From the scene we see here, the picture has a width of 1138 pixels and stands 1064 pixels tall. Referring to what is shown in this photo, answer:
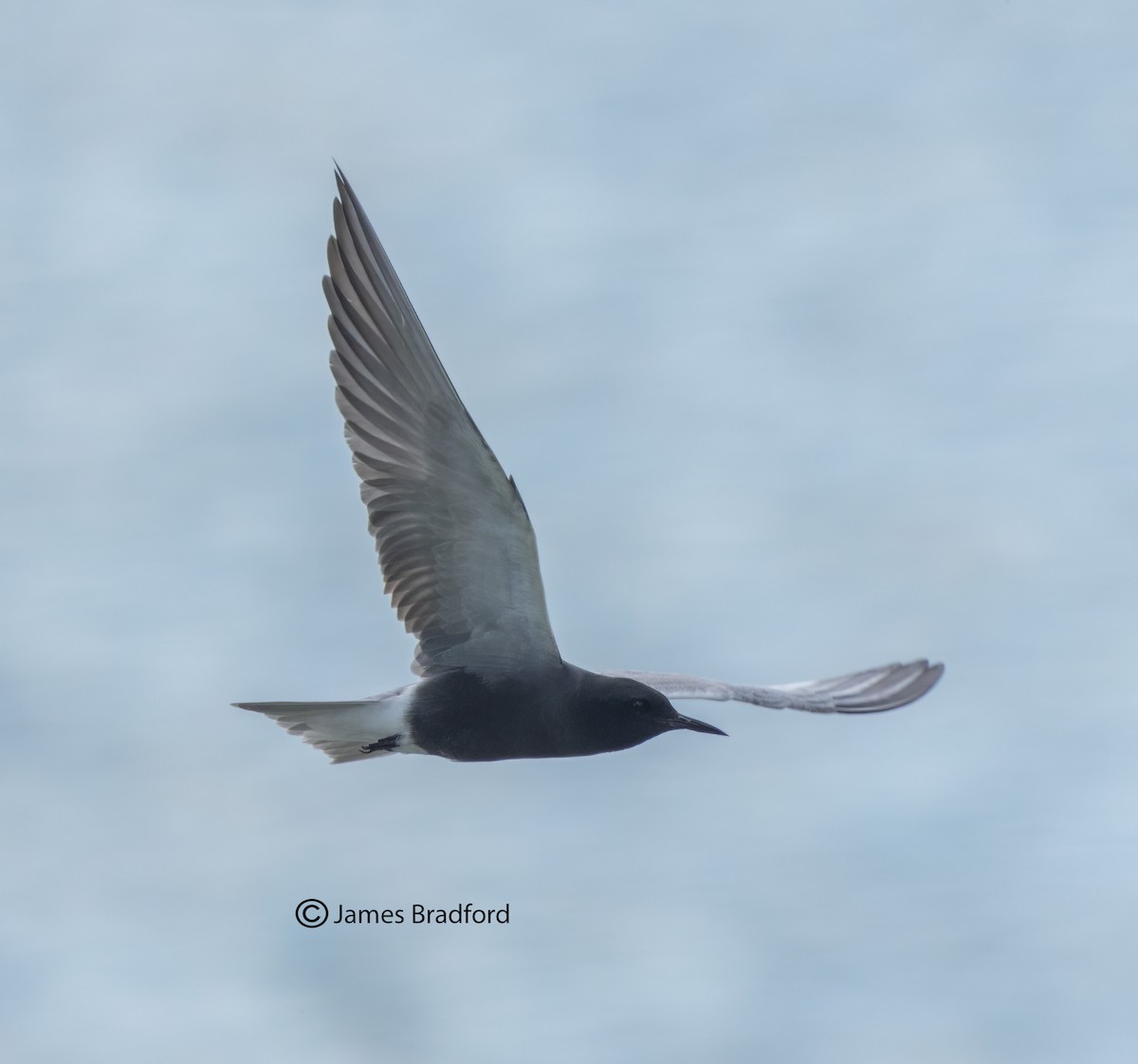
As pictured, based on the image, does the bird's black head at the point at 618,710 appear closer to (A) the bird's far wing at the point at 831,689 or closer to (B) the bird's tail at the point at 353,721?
(A) the bird's far wing at the point at 831,689

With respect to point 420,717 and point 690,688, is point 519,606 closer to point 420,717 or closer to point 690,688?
point 420,717

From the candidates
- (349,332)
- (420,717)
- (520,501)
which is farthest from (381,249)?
(420,717)

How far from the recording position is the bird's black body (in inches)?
583

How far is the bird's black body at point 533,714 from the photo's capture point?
1481 cm

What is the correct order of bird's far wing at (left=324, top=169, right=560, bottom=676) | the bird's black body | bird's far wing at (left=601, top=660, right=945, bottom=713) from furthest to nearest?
bird's far wing at (left=601, top=660, right=945, bottom=713)
the bird's black body
bird's far wing at (left=324, top=169, right=560, bottom=676)

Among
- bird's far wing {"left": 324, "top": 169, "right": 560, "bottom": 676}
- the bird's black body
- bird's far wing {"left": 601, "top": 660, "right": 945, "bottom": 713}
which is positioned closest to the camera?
bird's far wing {"left": 324, "top": 169, "right": 560, "bottom": 676}

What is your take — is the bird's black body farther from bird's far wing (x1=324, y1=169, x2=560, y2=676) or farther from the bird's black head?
bird's far wing (x1=324, y1=169, x2=560, y2=676)

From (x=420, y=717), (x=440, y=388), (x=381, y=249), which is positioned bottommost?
(x=420, y=717)

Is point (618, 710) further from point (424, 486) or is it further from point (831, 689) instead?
point (831, 689)

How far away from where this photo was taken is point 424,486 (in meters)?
14.6

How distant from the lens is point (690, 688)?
16391 mm

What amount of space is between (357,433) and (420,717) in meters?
2.16

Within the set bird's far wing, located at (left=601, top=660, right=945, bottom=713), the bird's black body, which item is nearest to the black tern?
the bird's black body

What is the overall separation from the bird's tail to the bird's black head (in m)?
1.38
